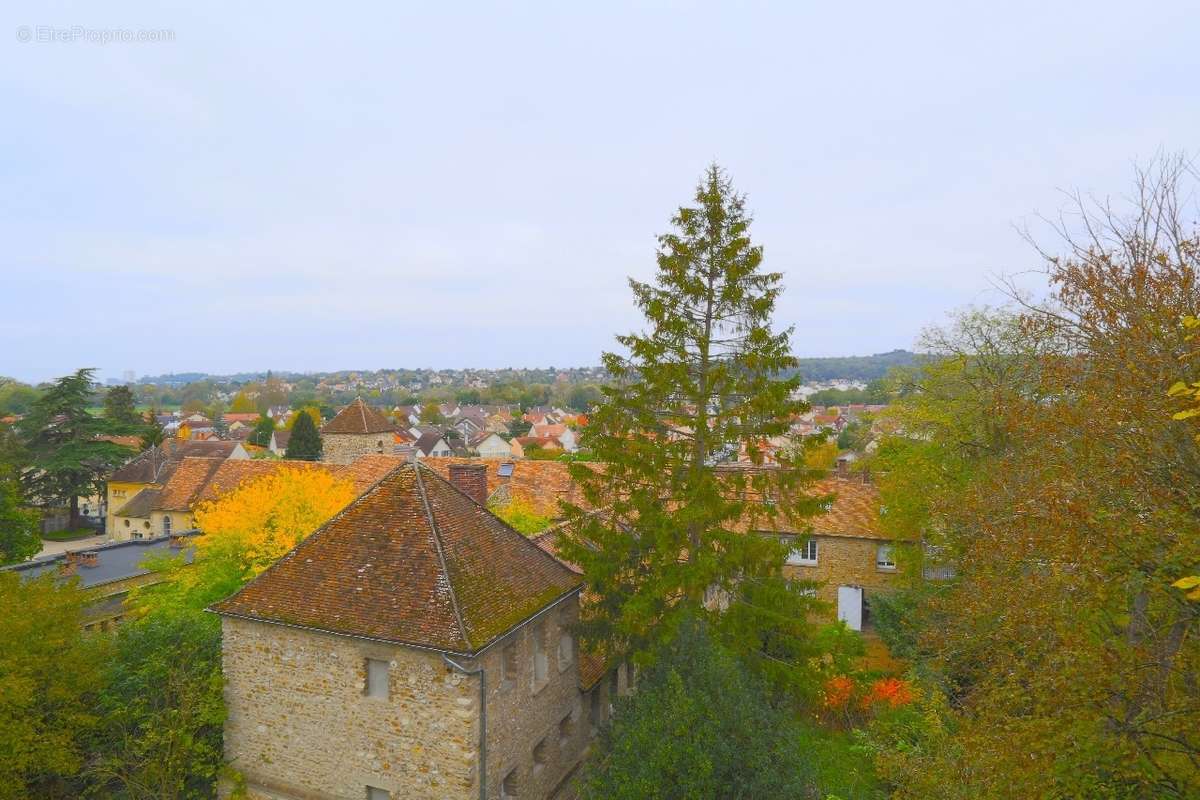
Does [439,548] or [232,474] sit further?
[232,474]

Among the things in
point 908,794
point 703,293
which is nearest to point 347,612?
point 703,293

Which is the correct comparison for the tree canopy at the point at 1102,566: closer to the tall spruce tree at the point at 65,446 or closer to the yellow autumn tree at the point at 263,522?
the yellow autumn tree at the point at 263,522

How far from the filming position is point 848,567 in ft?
97.1

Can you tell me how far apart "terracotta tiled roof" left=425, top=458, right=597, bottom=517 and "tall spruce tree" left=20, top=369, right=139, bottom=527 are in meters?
30.8

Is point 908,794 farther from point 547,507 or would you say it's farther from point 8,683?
point 547,507

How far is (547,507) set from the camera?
1271 inches

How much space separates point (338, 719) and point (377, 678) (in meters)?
1.26

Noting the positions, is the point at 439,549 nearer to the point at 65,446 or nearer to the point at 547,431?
the point at 65,446

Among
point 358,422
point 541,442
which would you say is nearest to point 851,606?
point 358,422

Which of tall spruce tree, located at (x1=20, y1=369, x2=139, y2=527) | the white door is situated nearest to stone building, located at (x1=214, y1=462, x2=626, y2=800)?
the white door

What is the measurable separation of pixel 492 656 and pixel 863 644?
19089mm

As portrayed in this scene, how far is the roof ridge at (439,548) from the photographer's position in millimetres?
12430

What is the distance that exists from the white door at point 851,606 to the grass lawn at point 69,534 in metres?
55.2

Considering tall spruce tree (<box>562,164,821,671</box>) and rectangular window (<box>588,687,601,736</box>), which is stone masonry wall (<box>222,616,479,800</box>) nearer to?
tall spruce tree (<box>562,164,821,671</box>)
